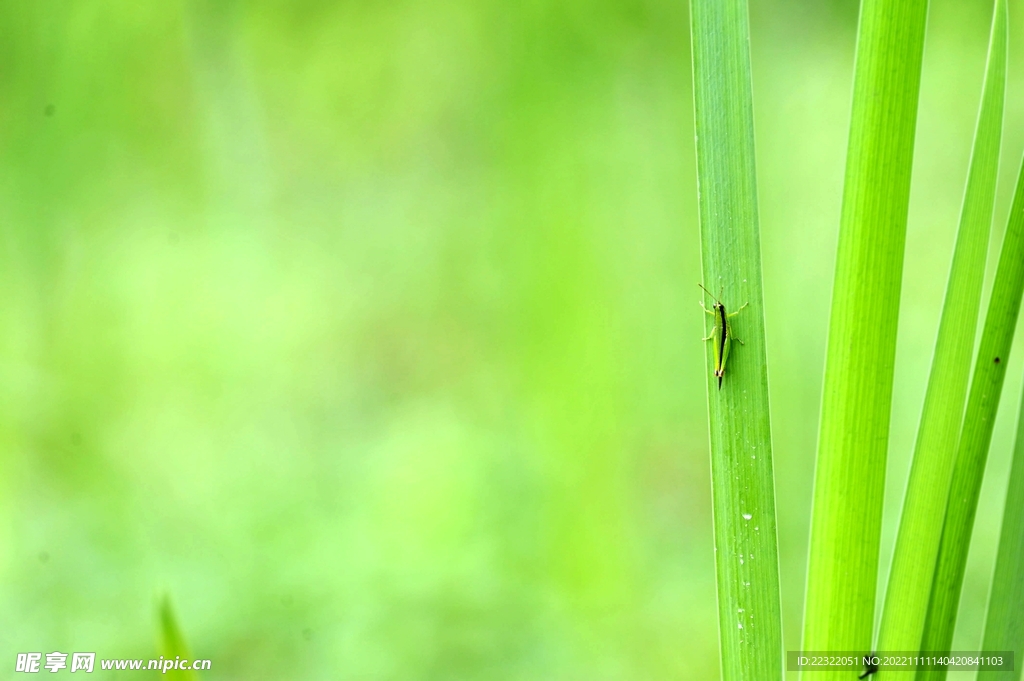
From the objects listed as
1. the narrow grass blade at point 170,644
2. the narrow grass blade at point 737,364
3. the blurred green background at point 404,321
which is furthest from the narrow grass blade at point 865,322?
the blurred green background at point 404,321

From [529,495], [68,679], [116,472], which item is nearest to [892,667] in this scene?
[529,495]

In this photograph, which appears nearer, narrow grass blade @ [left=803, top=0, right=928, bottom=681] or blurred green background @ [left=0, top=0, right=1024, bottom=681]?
narrow grass blade @ [left=803, top=0, right=928, bottom=681]

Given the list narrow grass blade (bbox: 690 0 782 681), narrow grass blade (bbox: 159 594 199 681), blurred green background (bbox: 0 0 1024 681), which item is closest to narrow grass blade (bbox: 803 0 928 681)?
narrow grass blade (bbox: 690 0 782 681)

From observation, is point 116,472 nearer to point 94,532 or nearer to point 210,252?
point 94,532

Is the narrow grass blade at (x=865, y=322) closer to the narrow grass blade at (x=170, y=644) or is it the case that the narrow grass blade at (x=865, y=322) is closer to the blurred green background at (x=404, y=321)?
the narrow grass blade at (x=170, y=644)

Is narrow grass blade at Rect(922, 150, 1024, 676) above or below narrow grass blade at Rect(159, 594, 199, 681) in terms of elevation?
above

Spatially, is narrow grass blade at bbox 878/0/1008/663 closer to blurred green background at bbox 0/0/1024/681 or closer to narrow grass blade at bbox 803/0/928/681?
narrow grass blade at bbox 803/0/928/681

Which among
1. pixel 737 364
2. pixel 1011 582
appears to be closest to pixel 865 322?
pixel 737 364
